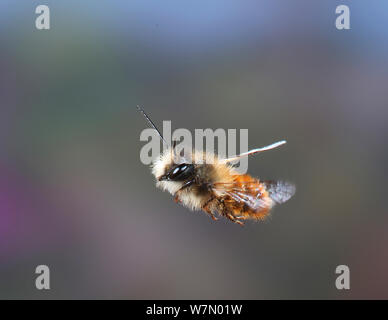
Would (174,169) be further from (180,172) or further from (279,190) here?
(279,190)

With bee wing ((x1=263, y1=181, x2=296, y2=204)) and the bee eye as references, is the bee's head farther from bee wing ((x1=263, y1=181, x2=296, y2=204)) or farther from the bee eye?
bee wing ((x1=263, y1=181, x2=296, y2=204))

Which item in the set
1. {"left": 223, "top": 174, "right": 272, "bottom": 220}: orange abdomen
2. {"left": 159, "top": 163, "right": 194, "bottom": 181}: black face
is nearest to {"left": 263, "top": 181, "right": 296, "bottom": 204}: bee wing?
{"left": 223, "top": 174, "right": 272, "bottom": 220}: orange abdomen

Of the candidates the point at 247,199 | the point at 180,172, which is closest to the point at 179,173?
the point at 180,172

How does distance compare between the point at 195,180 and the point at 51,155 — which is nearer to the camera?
the point at 195,180

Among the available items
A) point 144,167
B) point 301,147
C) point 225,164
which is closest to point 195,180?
point 225,164

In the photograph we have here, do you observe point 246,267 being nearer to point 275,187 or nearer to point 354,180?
point 354,180

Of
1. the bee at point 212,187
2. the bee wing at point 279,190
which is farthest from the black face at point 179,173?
the bee wing at point 279,190

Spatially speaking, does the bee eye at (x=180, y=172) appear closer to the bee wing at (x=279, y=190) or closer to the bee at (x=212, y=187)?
the bee at (x=212, y=187)
